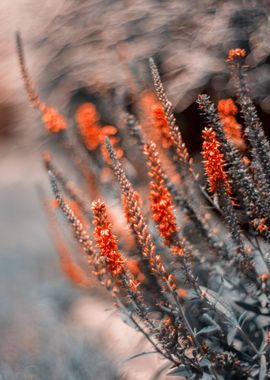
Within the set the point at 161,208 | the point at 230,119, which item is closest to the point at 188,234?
the point at 230,119

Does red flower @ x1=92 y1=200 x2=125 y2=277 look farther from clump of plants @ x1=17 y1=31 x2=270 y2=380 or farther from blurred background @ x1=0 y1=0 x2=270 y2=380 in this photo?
blurred background @ x1=0 y1=0 x2=270 y2=380

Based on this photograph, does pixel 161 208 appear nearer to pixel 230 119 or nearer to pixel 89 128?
pixel 230 119

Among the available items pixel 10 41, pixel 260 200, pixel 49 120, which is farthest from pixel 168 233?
pixel 10 41

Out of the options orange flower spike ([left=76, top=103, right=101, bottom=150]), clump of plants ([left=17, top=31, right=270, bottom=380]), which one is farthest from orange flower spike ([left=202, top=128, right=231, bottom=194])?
orange flower spike ([left=76, top=103, right=101, bottom=150])

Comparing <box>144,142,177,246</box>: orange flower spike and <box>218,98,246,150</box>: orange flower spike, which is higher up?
<box>218,98,246,150</box>: orange flower spike

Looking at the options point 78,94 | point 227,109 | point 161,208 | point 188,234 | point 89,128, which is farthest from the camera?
point 78,94

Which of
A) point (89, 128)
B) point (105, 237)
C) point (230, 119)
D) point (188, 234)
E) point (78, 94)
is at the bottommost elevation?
point (188, 234)

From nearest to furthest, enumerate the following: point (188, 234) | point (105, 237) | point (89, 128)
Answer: point (105, 237)
point (89, 128)
point (188, 234)

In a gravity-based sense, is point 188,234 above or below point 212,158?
Answer: below
